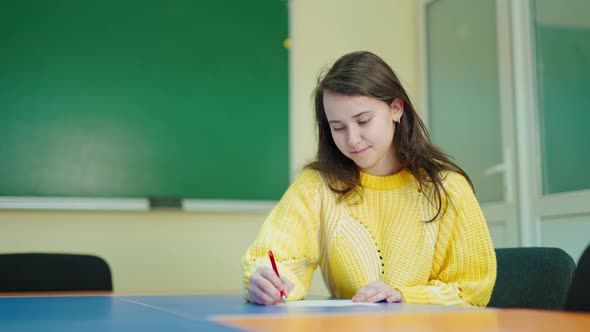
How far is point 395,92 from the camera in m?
1.68

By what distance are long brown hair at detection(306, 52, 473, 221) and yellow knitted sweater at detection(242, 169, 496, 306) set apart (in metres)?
0.03

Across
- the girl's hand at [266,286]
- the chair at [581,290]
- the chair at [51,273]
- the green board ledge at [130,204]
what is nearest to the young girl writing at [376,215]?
the girl's hand at [266,286]

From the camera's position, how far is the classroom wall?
2863mm

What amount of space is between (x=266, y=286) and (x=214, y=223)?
1.82 metres

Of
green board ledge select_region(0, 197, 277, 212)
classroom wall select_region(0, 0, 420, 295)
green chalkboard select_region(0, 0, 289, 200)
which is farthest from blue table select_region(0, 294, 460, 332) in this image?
green chalkboard select_region(0, 0, 289, 200)

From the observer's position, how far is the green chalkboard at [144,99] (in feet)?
9.34

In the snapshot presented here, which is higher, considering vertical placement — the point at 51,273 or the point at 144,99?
the point at 144,99

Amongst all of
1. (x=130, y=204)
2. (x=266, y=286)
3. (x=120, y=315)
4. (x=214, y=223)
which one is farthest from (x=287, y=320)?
(x=214, y=223)

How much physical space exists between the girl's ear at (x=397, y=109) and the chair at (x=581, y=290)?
0.77m

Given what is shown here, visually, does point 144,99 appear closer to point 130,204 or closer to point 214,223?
point 130,204

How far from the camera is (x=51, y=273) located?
2.18 meters

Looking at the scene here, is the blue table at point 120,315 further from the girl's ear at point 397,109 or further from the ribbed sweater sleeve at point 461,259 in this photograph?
the girl's ear at point 397,109

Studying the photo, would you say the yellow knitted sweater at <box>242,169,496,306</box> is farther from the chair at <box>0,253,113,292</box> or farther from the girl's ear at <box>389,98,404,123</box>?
the chair at <box>0,253,113,292</box>

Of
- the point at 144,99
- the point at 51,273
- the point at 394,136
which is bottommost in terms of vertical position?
the point at 51,273
